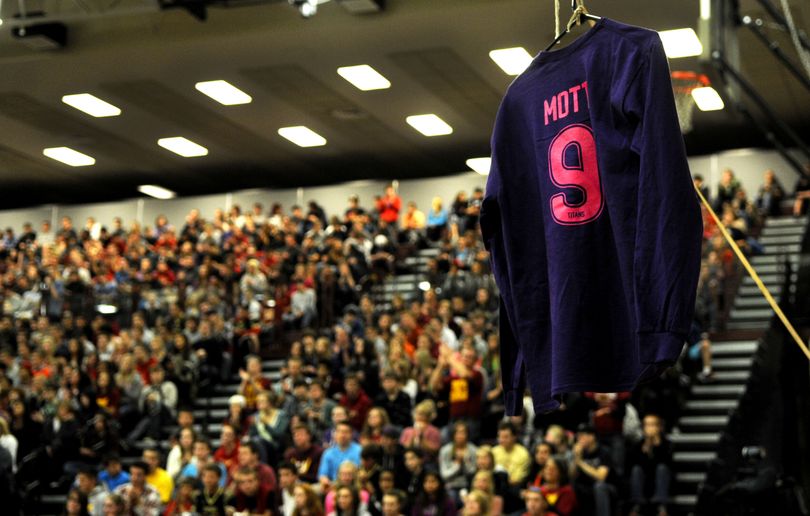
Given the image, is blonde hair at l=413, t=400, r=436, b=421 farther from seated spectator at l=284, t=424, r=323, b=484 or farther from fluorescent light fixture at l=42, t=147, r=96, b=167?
fluorescent light fixture at l=42, t=147, r=96, b=167

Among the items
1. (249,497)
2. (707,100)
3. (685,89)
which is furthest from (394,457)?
(707,100)

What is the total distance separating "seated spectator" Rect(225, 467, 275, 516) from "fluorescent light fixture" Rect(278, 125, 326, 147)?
12601 mm

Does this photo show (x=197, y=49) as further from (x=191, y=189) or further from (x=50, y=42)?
(x=191, y=189)

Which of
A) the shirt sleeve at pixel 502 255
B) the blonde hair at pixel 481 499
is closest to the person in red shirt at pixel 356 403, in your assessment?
the blonde hair at pixel 481 499

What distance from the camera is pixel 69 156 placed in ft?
84.1

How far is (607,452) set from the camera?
11648 mm

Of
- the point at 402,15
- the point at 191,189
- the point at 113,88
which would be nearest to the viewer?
the point at 402,15

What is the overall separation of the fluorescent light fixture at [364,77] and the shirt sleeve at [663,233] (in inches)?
647

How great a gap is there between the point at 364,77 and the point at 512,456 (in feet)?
→ 33.0

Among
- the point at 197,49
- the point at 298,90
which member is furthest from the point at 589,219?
the point at 298,90

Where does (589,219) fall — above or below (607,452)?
above

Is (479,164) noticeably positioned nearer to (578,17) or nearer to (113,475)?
(113,475)

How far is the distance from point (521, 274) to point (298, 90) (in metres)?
17.4

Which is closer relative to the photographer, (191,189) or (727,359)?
(727,359)
